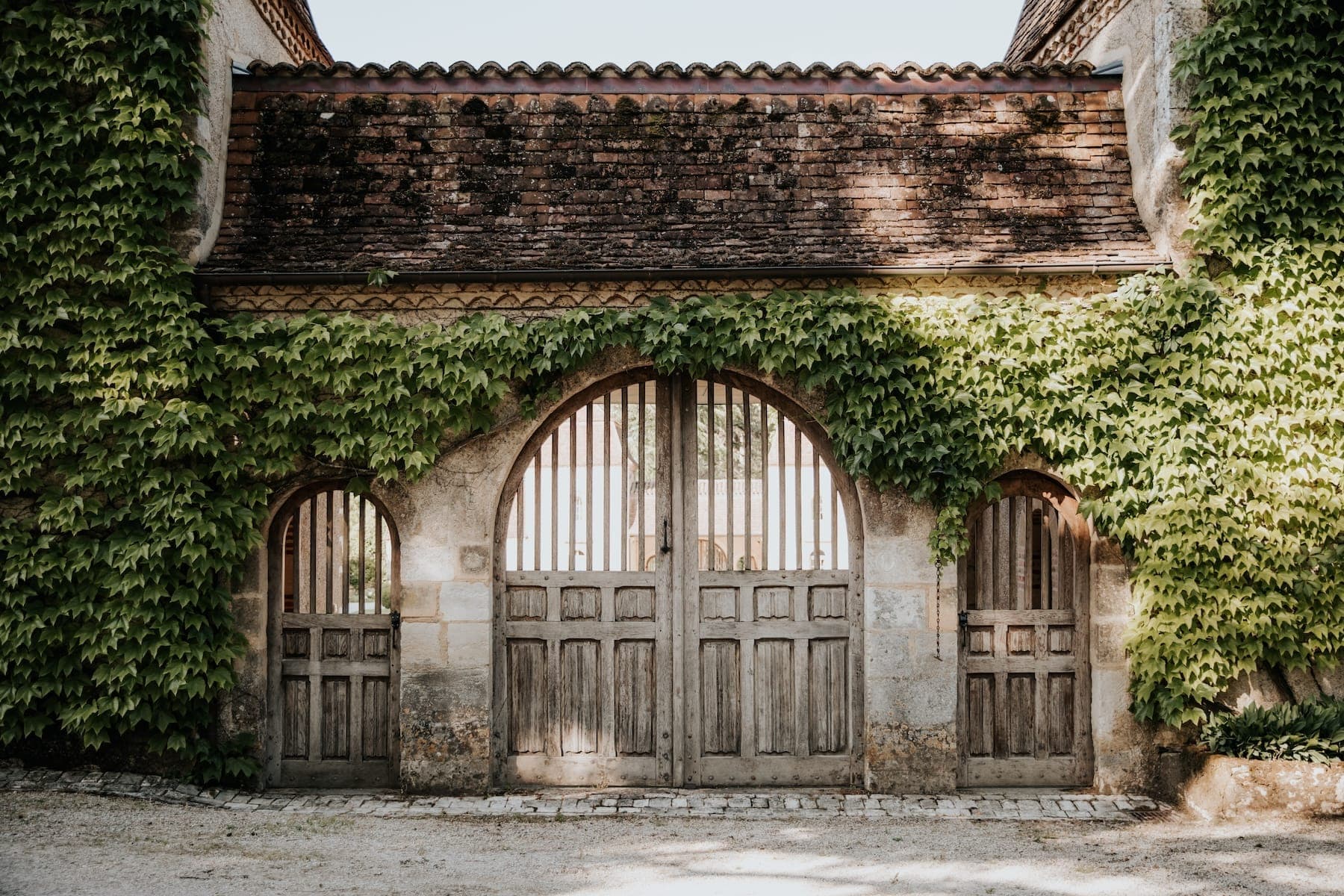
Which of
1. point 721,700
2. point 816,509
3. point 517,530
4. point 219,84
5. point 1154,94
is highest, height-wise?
point 219,84

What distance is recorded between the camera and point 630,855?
6.41 meters

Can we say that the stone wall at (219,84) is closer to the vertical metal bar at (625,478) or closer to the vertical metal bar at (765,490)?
the vertical metal bar at (625,478)

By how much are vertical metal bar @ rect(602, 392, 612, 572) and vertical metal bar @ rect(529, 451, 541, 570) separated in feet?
1.63

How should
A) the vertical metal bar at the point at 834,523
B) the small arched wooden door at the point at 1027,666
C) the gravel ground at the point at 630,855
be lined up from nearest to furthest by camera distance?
the gravel ground at the point at 630,855 < the small arched wooden door at the point at 1027,666 < the vertical metal bar at the point at 834,523

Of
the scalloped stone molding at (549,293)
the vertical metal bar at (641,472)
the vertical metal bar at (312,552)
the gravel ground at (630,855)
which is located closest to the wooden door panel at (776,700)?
the gravel ground at (630,855)

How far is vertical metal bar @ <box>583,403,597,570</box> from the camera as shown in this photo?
8.22 metres

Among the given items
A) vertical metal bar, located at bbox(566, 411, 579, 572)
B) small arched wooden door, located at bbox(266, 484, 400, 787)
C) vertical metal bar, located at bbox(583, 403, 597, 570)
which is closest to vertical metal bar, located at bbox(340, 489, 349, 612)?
small arched wooden door, located at bbox(266, 484, 400, 787)

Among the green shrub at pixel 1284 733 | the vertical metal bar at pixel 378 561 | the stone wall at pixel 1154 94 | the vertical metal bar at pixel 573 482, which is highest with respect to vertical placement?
the stone wall at pixel 1154 94

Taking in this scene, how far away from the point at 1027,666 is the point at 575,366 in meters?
4.14

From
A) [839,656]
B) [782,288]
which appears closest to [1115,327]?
[782,288]

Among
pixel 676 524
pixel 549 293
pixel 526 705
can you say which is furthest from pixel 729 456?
pixel 526 705

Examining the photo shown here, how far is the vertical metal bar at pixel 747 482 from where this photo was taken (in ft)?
26.9

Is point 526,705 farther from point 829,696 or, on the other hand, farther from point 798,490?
point 798,490

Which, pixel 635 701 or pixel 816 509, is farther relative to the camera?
pixel 816 509
